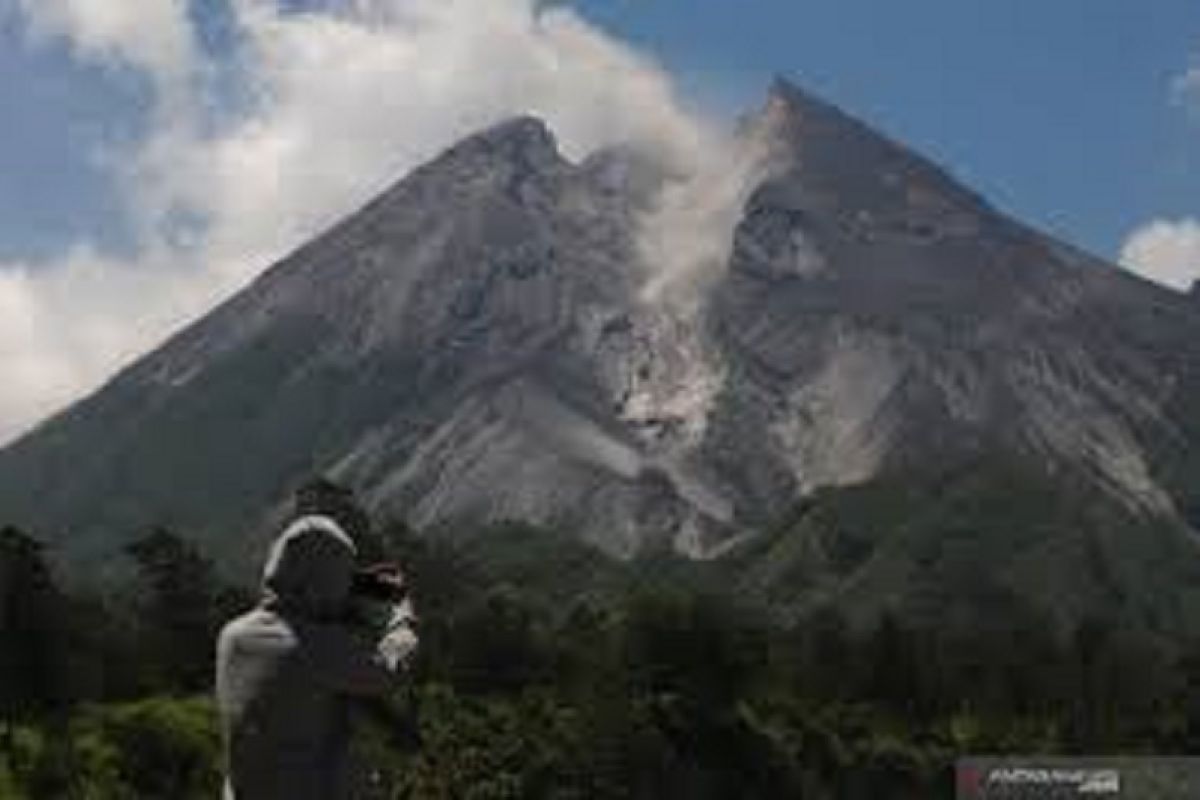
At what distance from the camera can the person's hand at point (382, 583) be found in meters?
10.9

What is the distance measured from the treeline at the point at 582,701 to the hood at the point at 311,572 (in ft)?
188

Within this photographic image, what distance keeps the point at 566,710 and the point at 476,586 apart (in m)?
53.5

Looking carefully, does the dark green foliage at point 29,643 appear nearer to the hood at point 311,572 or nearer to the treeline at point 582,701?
the treeline at point 582,701

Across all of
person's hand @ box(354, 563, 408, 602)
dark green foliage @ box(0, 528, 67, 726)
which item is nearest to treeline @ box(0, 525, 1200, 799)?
dark green foliage @ box(0, 528, 67, 726)

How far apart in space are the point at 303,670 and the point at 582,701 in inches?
3577

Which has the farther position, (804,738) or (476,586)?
(476,586)

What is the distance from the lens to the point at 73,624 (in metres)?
97.6

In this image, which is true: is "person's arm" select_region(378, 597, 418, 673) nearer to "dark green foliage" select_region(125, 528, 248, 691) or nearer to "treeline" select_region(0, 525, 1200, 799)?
"treeline" select_region(0, 525, 1200, 799)

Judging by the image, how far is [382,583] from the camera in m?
10.9

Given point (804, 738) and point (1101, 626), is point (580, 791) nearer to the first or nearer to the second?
point (804, 738)

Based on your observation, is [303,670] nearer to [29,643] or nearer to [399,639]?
[399,639]

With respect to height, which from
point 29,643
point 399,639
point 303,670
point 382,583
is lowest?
point 303,670

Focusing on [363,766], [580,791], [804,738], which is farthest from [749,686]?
[363,766]

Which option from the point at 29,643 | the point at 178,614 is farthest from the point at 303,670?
the point at 178,614
